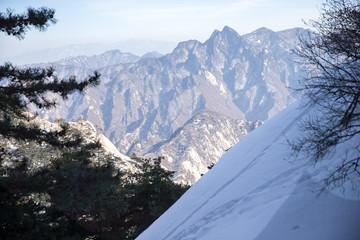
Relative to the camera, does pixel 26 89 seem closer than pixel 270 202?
No

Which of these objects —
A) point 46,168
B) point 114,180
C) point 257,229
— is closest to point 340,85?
point 257,229

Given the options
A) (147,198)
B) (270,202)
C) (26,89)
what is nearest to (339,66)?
(270,202)

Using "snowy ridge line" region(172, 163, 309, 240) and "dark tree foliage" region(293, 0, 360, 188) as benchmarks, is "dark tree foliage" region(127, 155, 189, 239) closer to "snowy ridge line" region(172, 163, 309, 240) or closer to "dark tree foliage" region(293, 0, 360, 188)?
"snowy ridge line" region(172, 163, 309, 240)

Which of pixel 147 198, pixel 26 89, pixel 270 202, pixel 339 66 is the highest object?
pixel 26 89

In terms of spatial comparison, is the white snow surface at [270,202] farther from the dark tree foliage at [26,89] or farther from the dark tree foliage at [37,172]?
the dark tree foliage at [26,89]

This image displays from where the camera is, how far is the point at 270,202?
9.48 metres

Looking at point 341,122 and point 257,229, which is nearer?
point 257,229

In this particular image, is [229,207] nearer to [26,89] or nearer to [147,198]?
[26,89]

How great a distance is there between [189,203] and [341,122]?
7.02 m

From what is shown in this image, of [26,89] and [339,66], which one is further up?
[26,89]

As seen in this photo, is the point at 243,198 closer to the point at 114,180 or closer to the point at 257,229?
the point at 257,229

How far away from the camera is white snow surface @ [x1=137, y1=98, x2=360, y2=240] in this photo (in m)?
8.05

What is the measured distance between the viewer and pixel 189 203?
13.5 metres

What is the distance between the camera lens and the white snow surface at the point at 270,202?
805cm
